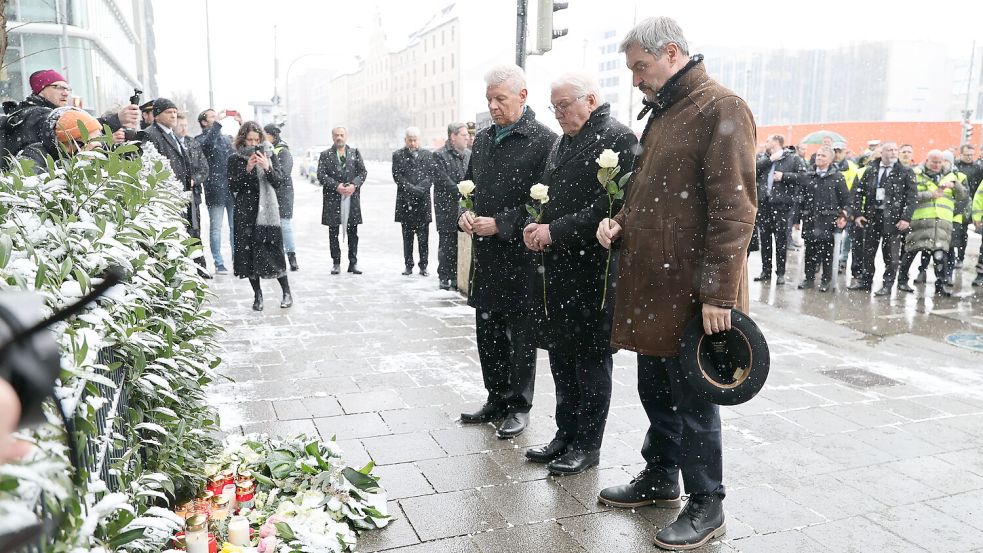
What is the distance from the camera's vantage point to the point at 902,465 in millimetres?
4184

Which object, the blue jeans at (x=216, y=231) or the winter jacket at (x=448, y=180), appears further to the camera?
the blue jeans at (x=216, y=231)

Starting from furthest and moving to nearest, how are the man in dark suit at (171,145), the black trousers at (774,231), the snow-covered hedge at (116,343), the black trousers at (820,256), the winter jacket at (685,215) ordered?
1. the black trousers at (774,231)
2. the black trousers at (820,256)
3. the man in dark suit at (171,145)
4. the winter jacket at (685,215)
5. the snow-covered hedge at (116,343)

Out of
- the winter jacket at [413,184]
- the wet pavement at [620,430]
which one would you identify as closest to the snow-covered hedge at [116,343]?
the wet pavement at [620,430]

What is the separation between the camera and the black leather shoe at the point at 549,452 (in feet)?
13.6

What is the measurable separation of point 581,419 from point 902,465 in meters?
1.87

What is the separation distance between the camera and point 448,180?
984cm

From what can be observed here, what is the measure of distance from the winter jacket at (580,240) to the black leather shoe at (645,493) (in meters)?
0.70

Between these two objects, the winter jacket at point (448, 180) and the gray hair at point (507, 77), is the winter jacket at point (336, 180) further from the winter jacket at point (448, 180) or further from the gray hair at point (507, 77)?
the gray hair at point (507, 77)

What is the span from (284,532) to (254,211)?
5.54m

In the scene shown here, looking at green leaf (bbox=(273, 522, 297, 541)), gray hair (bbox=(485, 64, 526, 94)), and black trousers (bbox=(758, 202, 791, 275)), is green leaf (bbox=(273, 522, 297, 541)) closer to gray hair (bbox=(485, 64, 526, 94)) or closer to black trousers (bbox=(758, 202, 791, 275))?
gray hair (bbox=(485, 64, 526, 94))

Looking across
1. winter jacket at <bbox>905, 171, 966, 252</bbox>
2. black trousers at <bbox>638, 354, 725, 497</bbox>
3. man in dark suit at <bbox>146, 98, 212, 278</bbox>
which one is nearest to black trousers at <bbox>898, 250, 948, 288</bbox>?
winter jacket at <bbox>905, 171, 966, 252</bbox>

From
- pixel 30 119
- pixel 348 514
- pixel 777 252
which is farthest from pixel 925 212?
pixel 30 119

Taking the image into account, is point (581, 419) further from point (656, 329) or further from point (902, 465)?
point (902, 465)

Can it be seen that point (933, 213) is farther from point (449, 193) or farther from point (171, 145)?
point (171, 145)
